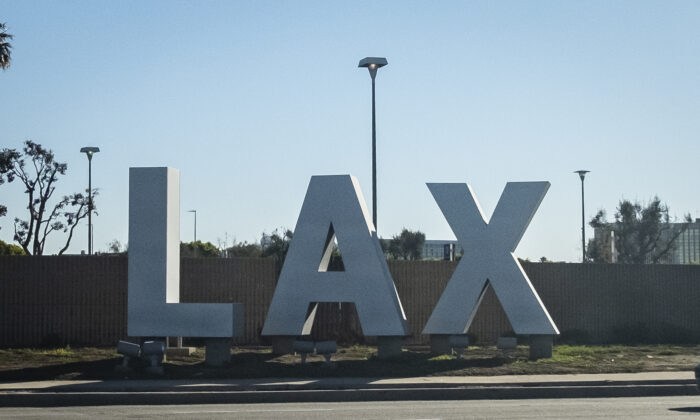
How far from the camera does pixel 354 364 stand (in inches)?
837

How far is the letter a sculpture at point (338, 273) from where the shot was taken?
2230 cm

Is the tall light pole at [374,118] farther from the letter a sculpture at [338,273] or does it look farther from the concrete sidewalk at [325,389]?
the concrete sidewalk at [325,389]

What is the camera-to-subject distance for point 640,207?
54.7 m

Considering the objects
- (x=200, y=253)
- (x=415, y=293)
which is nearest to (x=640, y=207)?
(x=200, y=253)

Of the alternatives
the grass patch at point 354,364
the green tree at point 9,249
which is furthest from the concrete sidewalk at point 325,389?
the green tree at point 9,249

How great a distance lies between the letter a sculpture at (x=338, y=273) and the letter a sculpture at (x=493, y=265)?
1.51 m

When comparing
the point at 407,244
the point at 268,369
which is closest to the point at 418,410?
the point at 268,369

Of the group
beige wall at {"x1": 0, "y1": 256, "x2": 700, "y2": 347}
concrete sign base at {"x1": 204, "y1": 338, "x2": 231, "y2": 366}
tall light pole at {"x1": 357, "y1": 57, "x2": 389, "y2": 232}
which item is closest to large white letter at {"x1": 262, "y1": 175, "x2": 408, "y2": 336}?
concrete sign base at {"x1": 204, "y1": 338, "x2": 231, "y2": 366}

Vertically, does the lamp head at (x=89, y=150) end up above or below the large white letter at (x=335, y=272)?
above

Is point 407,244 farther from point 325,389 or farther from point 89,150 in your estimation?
point 325,389

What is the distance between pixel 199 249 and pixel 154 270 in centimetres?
3236

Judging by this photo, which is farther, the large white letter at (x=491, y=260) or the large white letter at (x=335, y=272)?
the large white letter at (x=491, y=260)

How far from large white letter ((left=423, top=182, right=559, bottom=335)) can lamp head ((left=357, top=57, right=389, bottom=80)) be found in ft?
13.8

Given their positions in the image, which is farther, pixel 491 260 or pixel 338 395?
pixel 491 260
